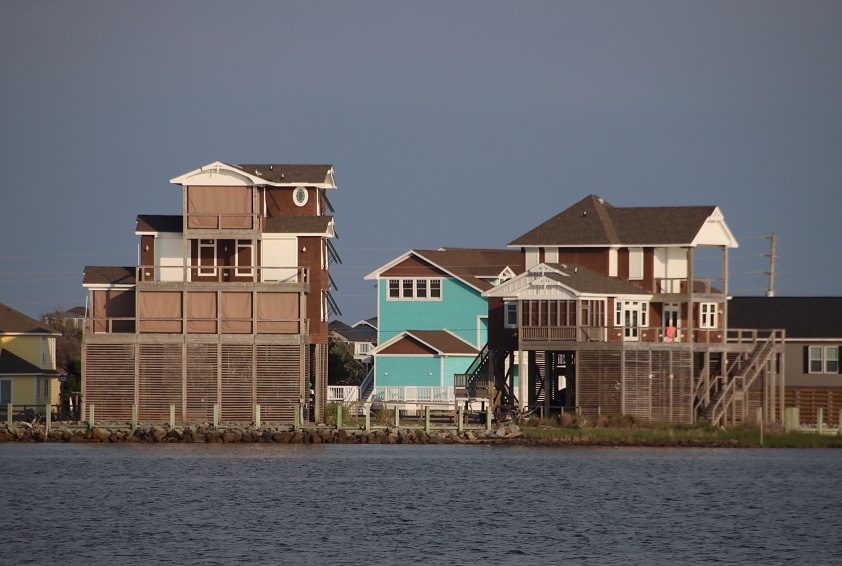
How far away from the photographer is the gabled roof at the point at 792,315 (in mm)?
74375

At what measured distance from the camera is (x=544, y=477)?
54.6 m

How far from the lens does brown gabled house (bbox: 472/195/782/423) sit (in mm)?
63938

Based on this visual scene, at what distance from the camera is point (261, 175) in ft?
237

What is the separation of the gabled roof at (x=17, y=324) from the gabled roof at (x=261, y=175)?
1244 centimetres

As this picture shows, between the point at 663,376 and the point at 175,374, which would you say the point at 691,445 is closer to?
the point at 663,376

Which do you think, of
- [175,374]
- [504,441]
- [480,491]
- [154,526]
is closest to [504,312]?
[504,441]

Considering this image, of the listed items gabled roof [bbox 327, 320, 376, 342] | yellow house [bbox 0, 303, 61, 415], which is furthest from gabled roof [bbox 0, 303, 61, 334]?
gabled roof [bbox 327, 320, 376, 342]

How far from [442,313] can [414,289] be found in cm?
211

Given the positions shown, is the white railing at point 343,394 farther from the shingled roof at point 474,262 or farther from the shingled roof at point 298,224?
the shingled roof at point 298,224

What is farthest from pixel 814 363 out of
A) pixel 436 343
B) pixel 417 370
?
pixel 417 370

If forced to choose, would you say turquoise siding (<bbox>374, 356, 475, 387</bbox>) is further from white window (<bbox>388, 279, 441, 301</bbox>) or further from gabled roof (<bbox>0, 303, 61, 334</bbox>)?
gabled roof (<bbox>0, 303, 61, 334</bbox>)

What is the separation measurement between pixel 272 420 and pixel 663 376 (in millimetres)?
17315

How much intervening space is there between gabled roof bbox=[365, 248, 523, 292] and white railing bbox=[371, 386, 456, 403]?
24.9 feet

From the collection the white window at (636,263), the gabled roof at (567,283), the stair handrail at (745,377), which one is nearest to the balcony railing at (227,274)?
the gabled roof at (567,283)
